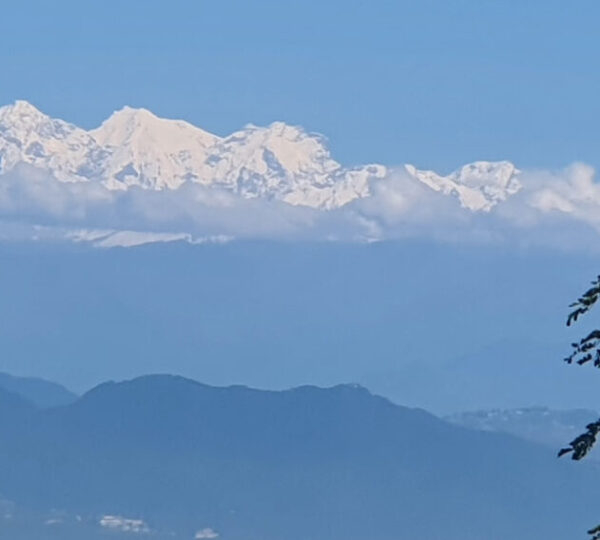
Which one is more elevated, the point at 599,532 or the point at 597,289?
the point at 597,289

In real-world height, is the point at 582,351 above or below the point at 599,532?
above

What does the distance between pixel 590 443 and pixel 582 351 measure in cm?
124

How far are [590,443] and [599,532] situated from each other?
133cm

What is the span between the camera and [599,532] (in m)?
30.5

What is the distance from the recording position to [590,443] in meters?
30.0

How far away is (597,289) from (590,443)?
2.02 m

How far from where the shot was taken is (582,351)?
99.3 ft

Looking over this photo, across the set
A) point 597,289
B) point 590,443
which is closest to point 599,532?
point 590,443

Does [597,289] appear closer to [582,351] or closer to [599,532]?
[582,351]

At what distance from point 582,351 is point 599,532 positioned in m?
2.43

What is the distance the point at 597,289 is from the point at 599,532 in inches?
129

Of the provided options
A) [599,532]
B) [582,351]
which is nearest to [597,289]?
[582,351]

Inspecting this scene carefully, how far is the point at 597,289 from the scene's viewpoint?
2991 centimetres

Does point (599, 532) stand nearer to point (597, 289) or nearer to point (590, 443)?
point (590, 443)
